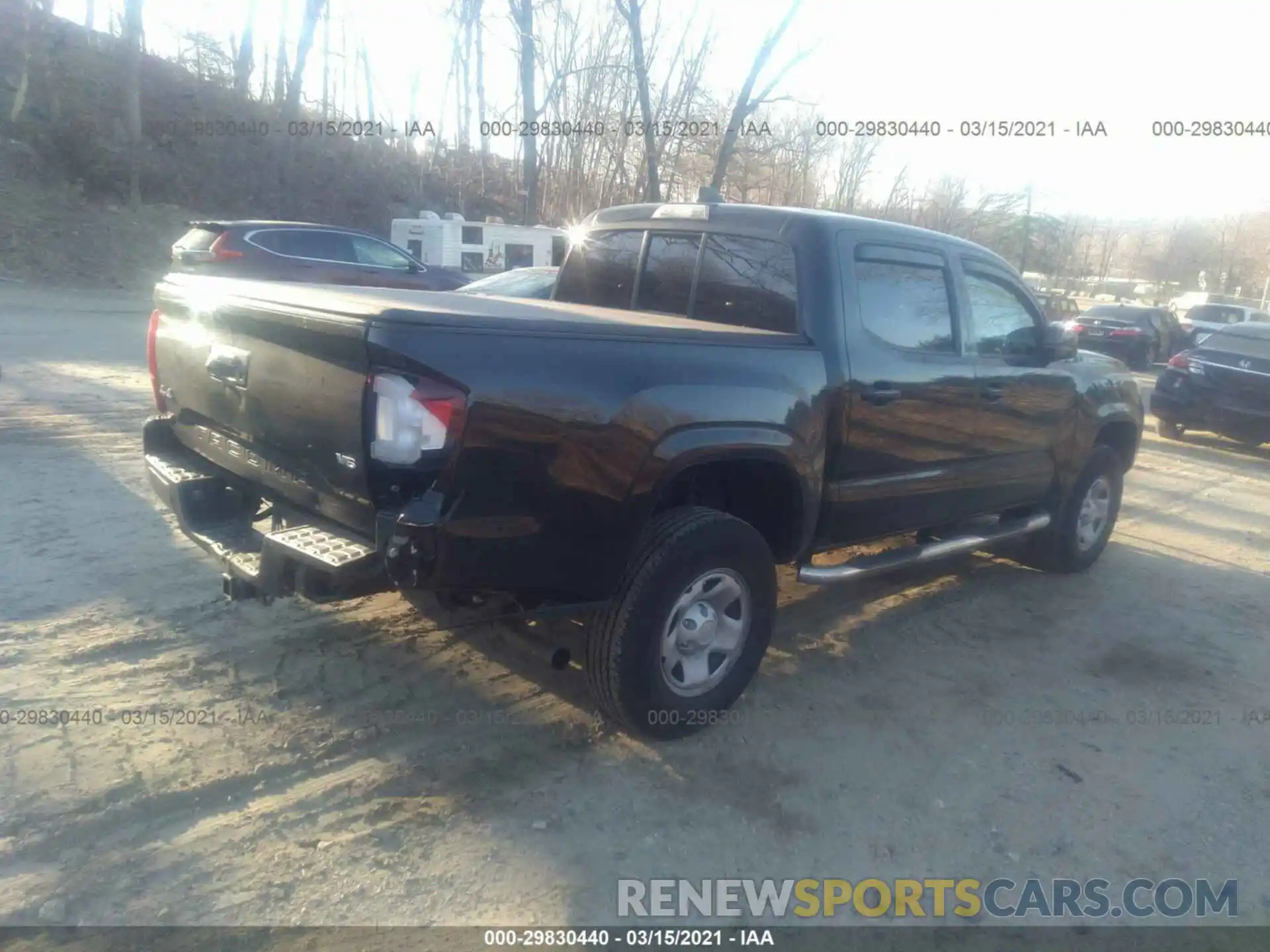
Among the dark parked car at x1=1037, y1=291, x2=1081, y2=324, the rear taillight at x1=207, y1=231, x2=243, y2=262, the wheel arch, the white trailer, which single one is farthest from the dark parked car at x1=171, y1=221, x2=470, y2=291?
the dark parked car at x1=1037, y1=291, x2=1081, y2=324

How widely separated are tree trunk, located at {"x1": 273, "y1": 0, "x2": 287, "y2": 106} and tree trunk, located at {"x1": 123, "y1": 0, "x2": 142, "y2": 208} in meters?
7.72

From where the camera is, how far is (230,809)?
3164mm

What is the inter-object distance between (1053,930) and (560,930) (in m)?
1.46

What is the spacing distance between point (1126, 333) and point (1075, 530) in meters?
16.8

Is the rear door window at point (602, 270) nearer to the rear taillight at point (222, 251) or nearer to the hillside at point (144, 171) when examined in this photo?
the rear taillight at point (222, 251)

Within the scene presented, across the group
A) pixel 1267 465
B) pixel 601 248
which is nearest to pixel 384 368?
pixel 601 248

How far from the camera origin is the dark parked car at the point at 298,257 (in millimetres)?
13008

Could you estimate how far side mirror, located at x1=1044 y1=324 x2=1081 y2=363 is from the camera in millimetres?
5336

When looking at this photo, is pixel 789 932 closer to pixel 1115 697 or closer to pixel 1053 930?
pixel 1053 930

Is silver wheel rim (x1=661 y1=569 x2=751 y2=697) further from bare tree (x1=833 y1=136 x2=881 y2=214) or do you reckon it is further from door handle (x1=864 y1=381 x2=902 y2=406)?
bare tree (x1=833 y1=136 x2=881 y2=214)

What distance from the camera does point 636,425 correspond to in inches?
130

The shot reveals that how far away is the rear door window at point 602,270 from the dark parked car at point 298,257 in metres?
8.51

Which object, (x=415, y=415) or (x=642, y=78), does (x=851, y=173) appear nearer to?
(x=642, y=78)

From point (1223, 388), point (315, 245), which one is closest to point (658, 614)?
point (1223, 388)
